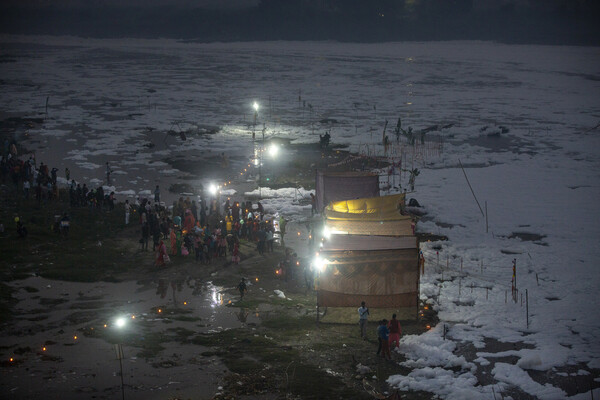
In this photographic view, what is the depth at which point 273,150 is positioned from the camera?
128 ft

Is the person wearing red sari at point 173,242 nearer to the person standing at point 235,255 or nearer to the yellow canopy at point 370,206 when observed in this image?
the person standing at point 235,255

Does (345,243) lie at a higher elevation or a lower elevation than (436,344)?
higher

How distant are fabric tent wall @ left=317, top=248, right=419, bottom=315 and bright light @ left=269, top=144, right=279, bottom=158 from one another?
22.3 metres

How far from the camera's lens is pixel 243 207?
23.5 metres

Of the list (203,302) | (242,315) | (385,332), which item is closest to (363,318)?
A: (385,332)

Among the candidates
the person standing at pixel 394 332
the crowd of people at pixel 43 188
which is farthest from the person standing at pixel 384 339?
the crowd of people at pixel 43 188

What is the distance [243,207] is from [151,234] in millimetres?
3503

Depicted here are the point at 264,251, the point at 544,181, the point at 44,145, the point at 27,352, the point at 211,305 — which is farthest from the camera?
the point at 44,145

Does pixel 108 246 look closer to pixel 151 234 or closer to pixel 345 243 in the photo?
pixel 151 234

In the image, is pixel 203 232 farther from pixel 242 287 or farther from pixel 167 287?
pixel 242 287

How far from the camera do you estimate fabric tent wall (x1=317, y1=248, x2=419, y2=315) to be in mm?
15195

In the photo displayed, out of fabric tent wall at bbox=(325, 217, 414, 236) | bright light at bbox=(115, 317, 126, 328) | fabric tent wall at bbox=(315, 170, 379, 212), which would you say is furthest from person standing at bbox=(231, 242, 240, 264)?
bright light at bbox=(115, 317, 126, 328)

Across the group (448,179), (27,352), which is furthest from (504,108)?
(27,352)

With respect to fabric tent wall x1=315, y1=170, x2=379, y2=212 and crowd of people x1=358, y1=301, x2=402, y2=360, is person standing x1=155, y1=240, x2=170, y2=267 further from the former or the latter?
crowd of people x1=358, y1=301, x2=402, y2=360
